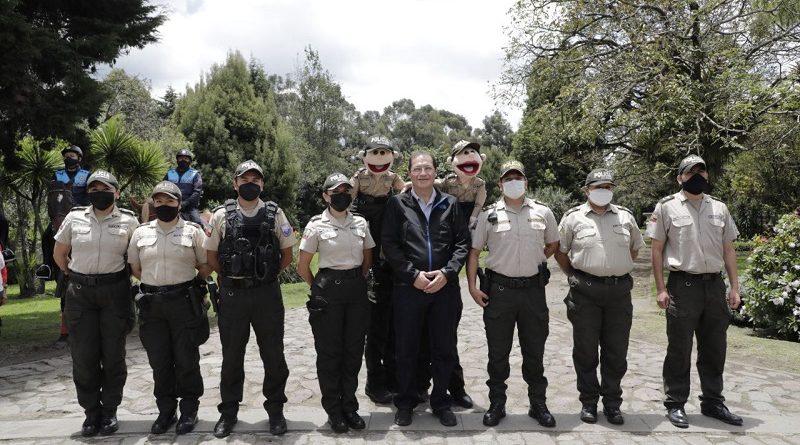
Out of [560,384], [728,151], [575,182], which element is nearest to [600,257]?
[560,384]

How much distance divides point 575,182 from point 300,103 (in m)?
18.0

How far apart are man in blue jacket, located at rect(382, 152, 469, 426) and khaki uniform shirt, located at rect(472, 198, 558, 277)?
0.64 ft

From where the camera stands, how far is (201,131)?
22750 millimetres

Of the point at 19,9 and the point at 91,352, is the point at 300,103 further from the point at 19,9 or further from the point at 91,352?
the point at 91,352

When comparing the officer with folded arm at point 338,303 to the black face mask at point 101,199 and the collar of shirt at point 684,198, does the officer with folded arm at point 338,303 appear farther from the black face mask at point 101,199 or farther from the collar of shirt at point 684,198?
the collar of shirt at point 684,198

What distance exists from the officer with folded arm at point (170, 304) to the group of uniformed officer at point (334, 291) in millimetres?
11

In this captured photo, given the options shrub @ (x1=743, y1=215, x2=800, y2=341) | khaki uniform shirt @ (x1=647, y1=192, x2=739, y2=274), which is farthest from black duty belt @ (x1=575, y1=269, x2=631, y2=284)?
shrub @ (x1=743, y1=215, x2=800, y2=341)

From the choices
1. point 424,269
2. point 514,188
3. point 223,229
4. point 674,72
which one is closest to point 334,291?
point 424,269

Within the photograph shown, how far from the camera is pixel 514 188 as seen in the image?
479 centimetres

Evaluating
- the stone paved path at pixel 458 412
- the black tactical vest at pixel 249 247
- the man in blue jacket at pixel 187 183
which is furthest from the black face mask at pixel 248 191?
the man in blue jacket at pixel 187 183

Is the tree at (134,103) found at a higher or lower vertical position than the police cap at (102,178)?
higher

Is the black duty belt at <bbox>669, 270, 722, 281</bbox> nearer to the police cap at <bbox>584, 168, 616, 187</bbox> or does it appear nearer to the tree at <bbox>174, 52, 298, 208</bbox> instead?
the police cap at <bbox>584, 168, 616, 187</bbox>

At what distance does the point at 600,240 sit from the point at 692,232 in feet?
2.68

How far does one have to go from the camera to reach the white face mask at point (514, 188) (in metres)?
4.77
